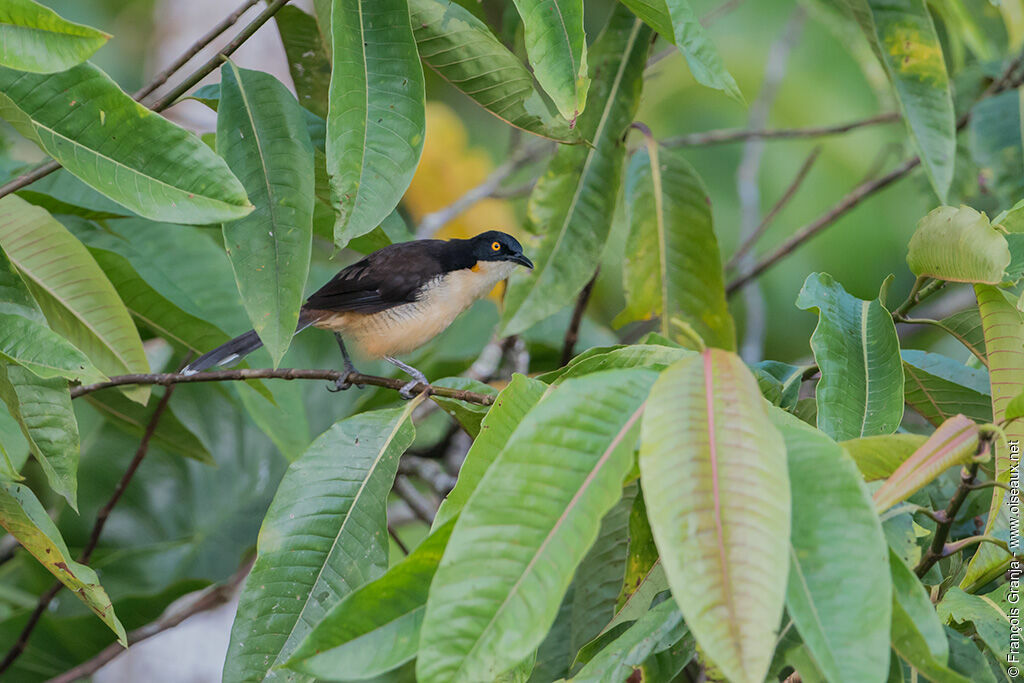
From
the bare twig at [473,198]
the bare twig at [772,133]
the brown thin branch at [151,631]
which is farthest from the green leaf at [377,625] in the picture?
the bare twig at [473,198]

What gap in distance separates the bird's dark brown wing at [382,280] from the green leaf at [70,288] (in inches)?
39.6

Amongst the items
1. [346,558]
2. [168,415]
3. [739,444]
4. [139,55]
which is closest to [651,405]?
[739,444]

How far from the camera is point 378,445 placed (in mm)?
1743

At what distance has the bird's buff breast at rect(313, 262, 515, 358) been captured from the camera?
332 centimetres

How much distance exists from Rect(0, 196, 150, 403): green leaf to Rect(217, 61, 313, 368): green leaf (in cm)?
46

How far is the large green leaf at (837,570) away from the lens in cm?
99

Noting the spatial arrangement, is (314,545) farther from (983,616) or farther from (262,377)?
(983,616)

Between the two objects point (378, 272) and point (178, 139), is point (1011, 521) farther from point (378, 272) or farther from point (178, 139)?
point (378, 272)

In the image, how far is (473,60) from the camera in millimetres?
1851

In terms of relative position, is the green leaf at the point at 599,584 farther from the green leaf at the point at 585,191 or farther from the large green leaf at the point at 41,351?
the large green leaf at the point at 41,351

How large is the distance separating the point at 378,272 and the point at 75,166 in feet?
5.53

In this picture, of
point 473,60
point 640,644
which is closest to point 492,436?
point 640,644

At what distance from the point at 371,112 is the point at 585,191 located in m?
1.08

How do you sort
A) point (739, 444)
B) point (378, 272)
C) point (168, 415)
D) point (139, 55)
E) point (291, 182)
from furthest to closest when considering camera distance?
point (139, 55)
point (378, 272)
point (168, 415)
point (291, 182)
point (739, 444)
